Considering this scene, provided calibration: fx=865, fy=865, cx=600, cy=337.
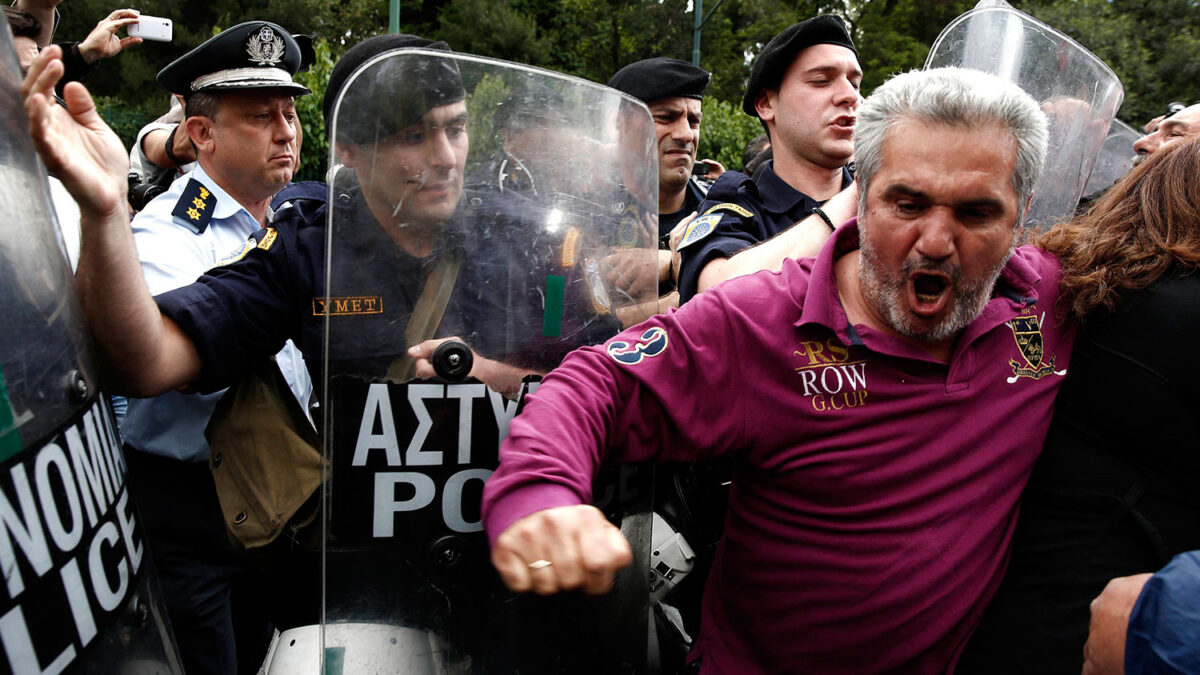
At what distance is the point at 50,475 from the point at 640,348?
3.09ft

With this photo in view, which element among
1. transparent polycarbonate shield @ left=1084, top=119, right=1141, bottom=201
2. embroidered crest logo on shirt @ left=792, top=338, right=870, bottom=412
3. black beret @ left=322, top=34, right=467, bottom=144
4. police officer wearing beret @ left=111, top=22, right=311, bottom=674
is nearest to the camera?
black beret @ left=322, top=34, right=467, bottom=144

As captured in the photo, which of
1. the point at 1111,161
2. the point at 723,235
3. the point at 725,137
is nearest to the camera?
the point at 723,235

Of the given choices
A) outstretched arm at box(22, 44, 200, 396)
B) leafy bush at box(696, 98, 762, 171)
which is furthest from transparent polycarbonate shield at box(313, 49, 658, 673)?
leafy bush at box(696, 98, 762, 171)

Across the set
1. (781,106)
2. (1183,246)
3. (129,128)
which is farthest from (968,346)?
(129,128)

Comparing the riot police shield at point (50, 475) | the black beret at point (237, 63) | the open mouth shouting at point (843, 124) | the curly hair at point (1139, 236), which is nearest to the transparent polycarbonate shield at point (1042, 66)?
the open mouth shouting at point (843, 124)

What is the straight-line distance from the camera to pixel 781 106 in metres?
2.75

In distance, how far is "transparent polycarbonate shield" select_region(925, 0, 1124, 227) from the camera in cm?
239

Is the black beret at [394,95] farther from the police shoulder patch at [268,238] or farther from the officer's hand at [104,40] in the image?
the officer's hand at [104,40]

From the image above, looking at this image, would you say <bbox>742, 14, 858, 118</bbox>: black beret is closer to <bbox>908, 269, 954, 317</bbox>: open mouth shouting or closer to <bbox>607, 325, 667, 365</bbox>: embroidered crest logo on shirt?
<bbox>908, 269, 954, 317</bbox>: open mouth shouting

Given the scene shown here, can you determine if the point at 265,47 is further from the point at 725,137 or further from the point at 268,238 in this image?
the point at 725,137

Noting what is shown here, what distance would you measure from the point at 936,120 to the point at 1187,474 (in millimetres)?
790

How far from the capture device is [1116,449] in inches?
64.5

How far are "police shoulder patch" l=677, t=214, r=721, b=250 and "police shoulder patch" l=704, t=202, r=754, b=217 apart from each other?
0.05 m

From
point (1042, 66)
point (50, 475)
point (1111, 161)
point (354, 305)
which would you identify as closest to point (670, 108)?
point (1042, 66)
